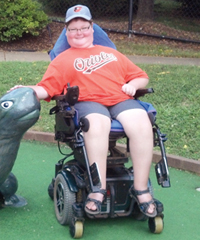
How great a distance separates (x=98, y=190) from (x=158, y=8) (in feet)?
43.0

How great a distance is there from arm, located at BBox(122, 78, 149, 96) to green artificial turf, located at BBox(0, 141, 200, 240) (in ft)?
3.51

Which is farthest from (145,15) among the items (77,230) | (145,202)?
(77,230)

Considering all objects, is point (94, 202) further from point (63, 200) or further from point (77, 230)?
point (63, 200)

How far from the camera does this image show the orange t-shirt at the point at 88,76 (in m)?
3.62

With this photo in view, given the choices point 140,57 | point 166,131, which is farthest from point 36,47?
point 166,131

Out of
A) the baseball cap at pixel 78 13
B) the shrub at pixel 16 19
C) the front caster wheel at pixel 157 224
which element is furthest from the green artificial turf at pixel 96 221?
the shrub at pixel 16 19

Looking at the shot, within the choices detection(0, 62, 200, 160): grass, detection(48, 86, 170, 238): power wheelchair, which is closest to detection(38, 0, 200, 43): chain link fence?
detection(0, 62, 200, 160): grass

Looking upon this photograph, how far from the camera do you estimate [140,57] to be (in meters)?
9.45

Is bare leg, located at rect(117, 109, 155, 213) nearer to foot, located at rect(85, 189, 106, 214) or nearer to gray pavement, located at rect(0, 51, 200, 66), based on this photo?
foot, located at rect(85, 189, 106, 214)

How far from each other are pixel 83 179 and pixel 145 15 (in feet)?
34.8

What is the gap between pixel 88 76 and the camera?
12.1 feet

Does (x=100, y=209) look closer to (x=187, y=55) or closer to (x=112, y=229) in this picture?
(x=112, y=229)

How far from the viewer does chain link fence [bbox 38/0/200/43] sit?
12.4 m

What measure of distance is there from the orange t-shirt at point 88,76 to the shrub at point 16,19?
685 cm
